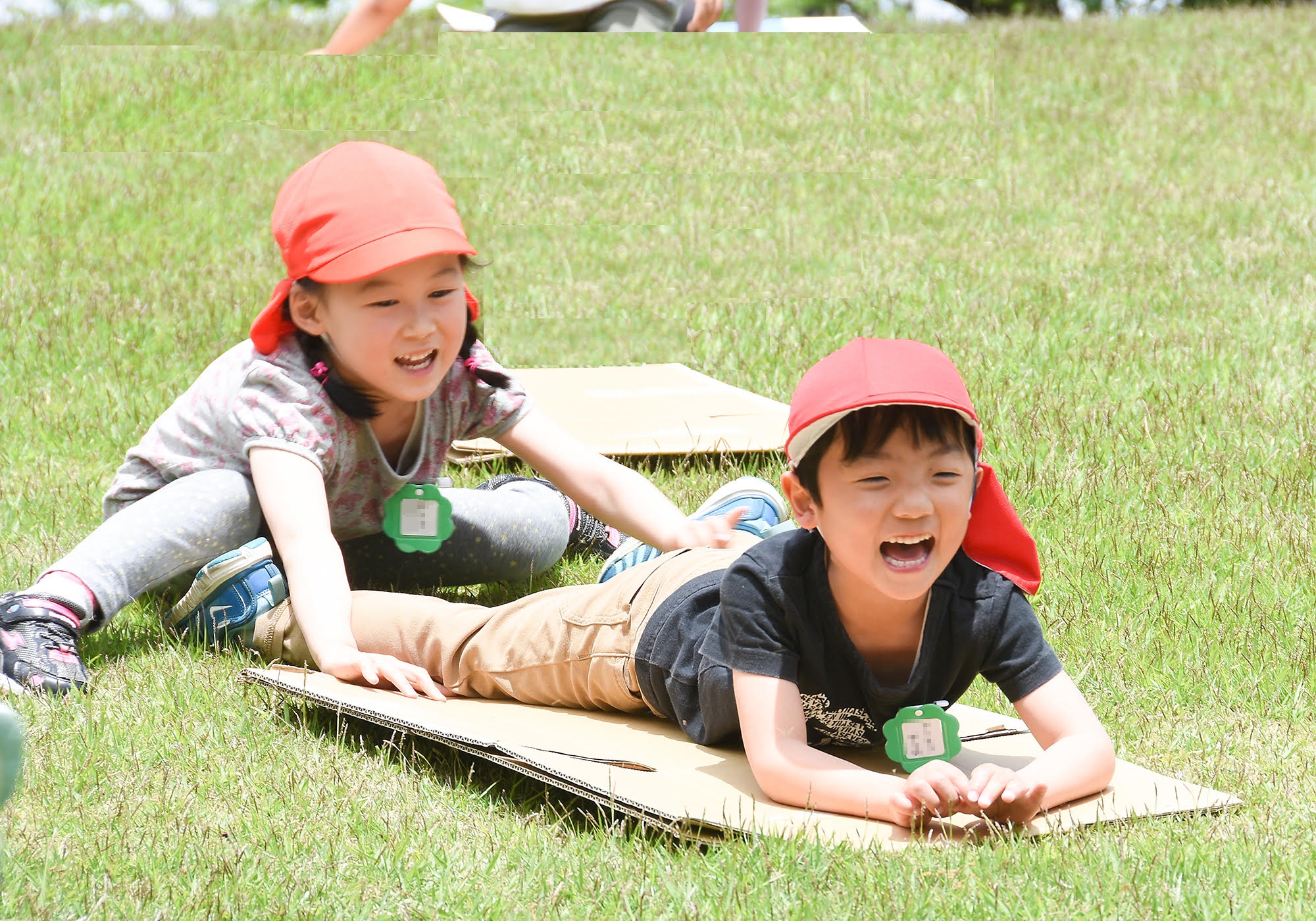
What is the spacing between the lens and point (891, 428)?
2.39 meters

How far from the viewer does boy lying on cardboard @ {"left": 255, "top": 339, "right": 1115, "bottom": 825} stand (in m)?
2.38

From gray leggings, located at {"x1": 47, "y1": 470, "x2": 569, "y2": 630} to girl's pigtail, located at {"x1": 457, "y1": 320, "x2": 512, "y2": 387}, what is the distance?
281 mm

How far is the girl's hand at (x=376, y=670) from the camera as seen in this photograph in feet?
10.1

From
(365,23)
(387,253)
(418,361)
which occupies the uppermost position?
(365,23)

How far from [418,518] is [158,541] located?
0.56m

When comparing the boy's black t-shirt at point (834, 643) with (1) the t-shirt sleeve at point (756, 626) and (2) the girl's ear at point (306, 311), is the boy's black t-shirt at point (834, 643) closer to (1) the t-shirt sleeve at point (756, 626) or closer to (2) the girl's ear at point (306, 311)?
(1) the t-shirt sleeve at point (756, 626)

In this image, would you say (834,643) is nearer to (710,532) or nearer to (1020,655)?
(1020,655)

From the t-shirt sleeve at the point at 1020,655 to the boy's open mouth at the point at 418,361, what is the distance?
4.62ft

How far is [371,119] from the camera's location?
33.7ft

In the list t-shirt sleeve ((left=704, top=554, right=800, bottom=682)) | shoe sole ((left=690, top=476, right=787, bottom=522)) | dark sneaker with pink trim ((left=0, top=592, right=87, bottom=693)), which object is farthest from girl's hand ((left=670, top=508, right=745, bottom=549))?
dark sneaker with pink trim ((left=0, top=592, right=87, bottom=693))

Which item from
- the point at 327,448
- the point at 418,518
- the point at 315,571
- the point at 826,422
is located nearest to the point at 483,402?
the point at 418,518

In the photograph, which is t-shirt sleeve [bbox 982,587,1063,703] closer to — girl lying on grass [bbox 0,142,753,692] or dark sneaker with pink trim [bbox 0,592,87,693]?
girl lying on grass [bbox 0,142,753,692]

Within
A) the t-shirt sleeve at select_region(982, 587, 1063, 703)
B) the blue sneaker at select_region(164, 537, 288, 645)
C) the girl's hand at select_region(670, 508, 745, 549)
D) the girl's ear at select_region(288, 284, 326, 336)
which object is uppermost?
the girl's ear at select_region(288, 284, 326, 336)

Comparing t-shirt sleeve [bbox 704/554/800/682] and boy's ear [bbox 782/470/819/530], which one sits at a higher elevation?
boy's ear [bbox 782/470/819/530]
